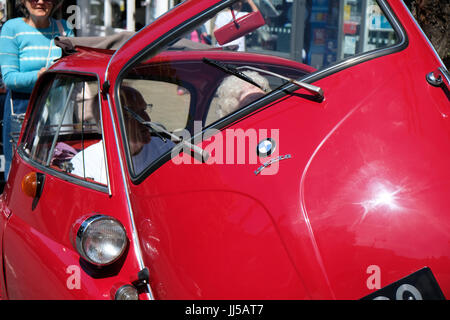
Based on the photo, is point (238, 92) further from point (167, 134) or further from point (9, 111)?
point (9, 111)

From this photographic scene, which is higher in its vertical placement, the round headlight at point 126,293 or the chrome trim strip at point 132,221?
the chrome trim strip at point 132,221

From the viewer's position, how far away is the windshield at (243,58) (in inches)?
81.0

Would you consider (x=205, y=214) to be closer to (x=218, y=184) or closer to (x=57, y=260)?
(x=218, y=184)

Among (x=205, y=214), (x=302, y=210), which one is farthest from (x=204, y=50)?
(x=302, y=210)

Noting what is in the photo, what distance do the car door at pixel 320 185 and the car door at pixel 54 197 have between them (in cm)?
31

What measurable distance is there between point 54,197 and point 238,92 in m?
1.00

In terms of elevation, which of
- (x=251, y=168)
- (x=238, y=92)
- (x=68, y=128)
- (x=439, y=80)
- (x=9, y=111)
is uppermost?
(x=439, y=80)

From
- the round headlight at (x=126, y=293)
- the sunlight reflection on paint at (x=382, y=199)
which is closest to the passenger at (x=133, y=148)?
the round headlight at (x=126, y=293)

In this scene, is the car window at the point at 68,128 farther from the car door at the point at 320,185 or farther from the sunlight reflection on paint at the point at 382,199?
the sunlight reflection on paint at the point at 382,199

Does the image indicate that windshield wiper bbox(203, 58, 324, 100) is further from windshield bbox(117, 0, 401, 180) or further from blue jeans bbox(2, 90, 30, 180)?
blue jeans bbox(2, 90, 30, 180)

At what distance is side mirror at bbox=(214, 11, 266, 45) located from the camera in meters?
2.28

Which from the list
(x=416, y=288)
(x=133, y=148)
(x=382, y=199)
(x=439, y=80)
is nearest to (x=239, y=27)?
(x=133, y=148)

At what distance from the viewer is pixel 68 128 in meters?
2.82

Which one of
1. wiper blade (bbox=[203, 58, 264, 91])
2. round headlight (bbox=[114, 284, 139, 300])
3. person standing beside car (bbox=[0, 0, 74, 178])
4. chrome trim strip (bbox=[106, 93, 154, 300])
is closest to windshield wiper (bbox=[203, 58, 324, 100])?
wiper blade (bbox=[203, 58, 264, 91])
